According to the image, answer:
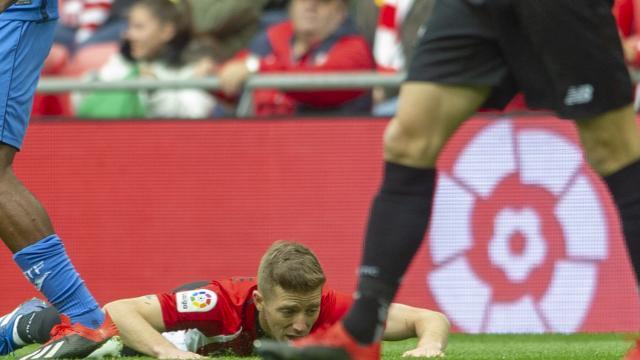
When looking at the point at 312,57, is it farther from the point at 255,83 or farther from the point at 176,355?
the point at 176,355

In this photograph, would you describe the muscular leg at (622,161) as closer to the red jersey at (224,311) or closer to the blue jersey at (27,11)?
the red jersey at (224,311)

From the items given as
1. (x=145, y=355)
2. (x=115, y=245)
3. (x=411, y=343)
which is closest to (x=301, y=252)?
(x=145, y=355)

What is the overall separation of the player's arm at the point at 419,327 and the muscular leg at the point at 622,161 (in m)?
1.45

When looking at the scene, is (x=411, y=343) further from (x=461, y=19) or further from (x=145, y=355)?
(x=461, y=19)

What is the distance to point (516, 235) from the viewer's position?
8.20m

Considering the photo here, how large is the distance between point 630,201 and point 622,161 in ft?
0.40

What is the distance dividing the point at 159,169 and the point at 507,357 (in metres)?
3.56

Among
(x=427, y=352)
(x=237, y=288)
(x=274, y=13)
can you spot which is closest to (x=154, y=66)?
(x=274, y=13)

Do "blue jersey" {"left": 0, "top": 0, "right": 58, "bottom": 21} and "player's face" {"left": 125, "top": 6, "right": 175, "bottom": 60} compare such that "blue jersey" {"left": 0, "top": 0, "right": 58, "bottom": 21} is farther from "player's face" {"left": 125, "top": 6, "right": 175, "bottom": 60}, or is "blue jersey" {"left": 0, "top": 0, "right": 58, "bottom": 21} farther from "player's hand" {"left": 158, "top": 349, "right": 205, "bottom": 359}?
"player's face" {"left": 125, "top": 6, "right": 175, "bottom": 60}

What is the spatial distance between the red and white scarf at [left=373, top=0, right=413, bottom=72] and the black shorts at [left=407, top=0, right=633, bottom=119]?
15.9 ft

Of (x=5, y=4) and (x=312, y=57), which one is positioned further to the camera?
(x=312, y=57)

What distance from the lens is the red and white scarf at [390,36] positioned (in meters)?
9.09

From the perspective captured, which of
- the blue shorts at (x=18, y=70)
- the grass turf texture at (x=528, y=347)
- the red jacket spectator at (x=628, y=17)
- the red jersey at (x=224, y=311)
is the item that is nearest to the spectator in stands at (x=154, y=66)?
the grass turf texture at (x=528, y=347)

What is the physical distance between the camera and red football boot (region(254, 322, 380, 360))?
4027 millimetres
